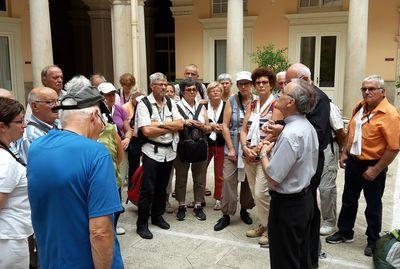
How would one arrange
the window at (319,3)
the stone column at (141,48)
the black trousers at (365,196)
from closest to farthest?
the black trousers at (365,196) < the stone column at (141,48) < the window at (319,3)

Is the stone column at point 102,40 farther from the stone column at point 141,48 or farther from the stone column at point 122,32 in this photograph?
the stone column at point 122,32

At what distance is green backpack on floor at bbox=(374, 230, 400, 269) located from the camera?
11.1 ft

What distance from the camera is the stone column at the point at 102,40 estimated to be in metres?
15.7

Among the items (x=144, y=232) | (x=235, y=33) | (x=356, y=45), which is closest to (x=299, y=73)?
(x=144, y=232)

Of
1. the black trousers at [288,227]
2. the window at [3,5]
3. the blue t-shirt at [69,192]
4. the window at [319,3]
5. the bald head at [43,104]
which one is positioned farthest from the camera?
the window at [319,3]

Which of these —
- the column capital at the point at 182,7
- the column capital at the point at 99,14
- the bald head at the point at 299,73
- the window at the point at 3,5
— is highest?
the column capital at the point at 182,7

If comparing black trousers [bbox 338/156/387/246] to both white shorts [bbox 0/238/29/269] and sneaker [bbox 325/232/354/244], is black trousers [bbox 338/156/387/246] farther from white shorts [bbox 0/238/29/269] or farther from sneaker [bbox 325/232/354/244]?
white shorts [bbox 0/238/29/269]

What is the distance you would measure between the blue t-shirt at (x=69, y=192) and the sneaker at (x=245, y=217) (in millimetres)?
3018

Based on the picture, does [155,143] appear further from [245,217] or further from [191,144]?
[245,217]

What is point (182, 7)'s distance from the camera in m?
15.6

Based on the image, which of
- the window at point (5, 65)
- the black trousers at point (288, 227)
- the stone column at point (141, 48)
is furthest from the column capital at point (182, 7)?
the black trousers at point (288, 227)

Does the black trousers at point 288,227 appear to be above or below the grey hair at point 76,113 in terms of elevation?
below

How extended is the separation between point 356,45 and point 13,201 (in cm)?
1022

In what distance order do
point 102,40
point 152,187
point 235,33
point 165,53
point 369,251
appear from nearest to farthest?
point 369,251 < point 152,187 < point 235,33 < point 102,40 < point 165,53
